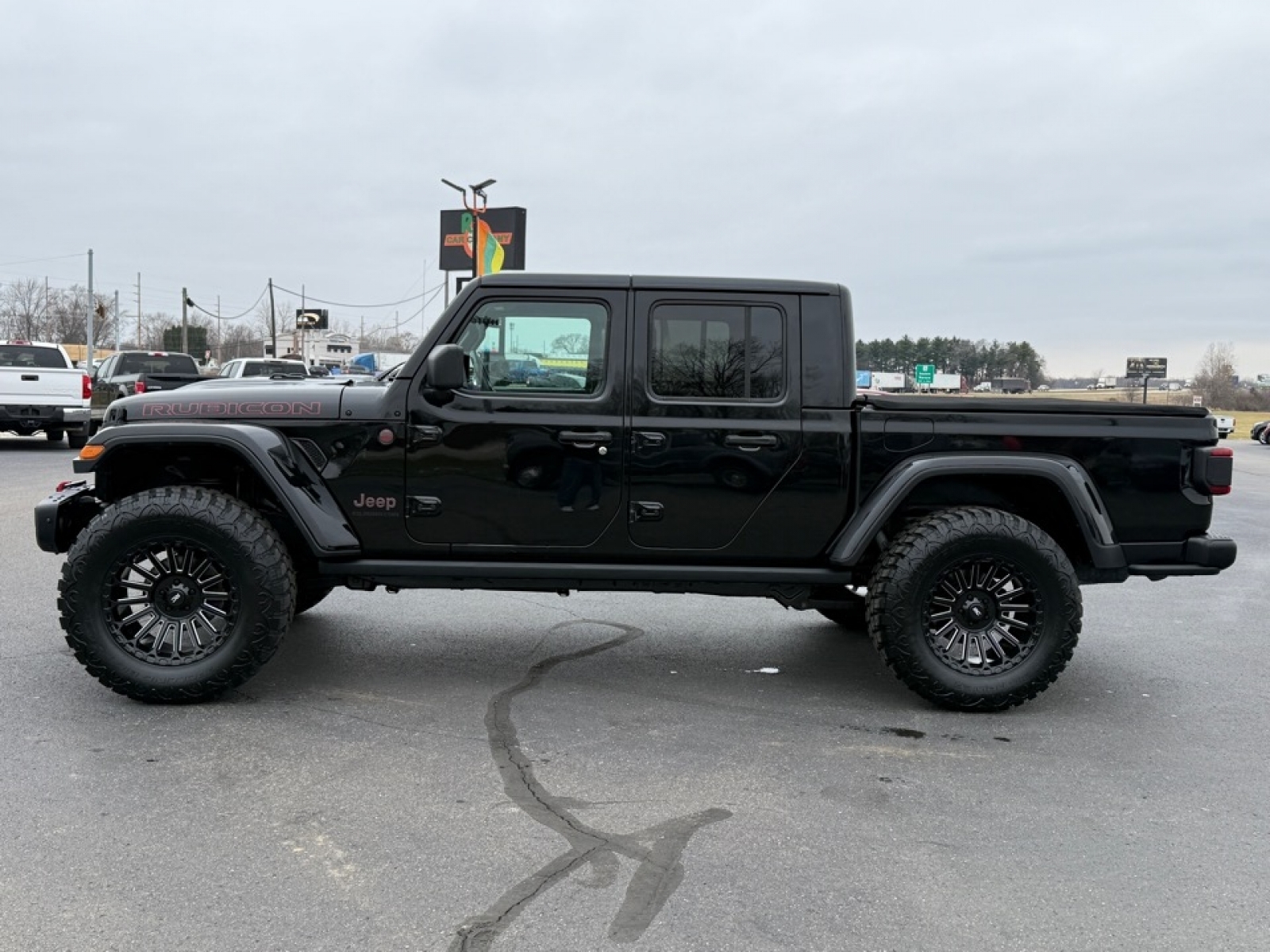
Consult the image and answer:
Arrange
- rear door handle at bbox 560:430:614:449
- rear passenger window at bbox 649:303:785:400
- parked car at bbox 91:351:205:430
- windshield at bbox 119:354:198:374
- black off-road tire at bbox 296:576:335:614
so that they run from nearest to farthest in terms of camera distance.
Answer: rear door handle at bbox 560:430:614:449, rear passenger window at bbox 649:303:785:400, black off-road tire at bbox 296:576:335:614, parked car at bbox 91:351:205:430, windshield at bbox 119:354:198:374

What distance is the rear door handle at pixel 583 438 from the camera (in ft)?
16.4

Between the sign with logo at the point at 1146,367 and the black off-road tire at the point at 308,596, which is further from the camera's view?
the sign with logo at the point at 1146,367

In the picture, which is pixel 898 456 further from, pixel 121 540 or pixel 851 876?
pixel 121 540

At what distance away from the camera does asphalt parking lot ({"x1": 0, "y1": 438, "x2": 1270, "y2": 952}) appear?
2.99m

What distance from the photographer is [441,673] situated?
18.0 feet

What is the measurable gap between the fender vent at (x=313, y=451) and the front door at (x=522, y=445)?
1.31ft

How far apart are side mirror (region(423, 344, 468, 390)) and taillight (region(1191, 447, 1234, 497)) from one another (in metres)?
3.44

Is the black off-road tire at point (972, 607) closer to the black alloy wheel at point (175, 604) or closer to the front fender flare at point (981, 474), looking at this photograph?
the front fender flare at point (981, 474)

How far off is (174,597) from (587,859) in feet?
8.31

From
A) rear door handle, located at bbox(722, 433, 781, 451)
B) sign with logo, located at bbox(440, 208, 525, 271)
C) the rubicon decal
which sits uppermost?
sign with logo, located at bbox(440, 208, 525, 271)

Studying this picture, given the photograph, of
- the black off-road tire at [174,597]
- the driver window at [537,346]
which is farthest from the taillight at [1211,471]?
the black off-road tire at [174,597]

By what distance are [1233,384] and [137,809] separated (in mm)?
109908

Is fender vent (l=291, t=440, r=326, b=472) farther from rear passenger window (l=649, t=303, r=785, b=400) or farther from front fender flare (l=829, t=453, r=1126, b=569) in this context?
front fender flare (l=829, t=453, r=1126, b=569)

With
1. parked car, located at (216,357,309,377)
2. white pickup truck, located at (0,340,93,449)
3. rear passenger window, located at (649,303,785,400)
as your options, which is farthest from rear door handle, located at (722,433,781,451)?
parked car, located at (216,357,309,377)
